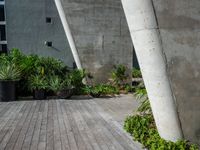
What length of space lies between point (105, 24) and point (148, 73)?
8887 millimetres

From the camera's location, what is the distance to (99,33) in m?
13.6

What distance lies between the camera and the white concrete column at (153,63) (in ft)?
16.0

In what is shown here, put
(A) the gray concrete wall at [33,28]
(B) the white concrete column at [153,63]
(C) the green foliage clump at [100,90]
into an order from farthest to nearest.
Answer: (A) the gray concrete wall at [33,28], (C) the green foliage clump at [100,90], (B) the white concrete column at [153,63]

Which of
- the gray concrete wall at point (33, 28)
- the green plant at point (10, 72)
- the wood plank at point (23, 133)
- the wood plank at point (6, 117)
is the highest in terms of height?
the gray concrete wall at point (33, 28)

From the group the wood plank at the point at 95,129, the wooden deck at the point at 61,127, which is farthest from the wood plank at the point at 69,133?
the wood plank at the point at 95,129

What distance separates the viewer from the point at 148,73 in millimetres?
5121

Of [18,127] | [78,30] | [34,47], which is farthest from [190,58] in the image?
[34,47]

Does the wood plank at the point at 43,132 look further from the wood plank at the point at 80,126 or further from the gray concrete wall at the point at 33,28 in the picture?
the gray concrete wall at the point at 33,28

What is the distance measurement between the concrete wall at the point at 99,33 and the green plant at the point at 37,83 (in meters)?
2.42

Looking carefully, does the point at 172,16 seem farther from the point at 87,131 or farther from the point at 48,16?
the point at 48,16

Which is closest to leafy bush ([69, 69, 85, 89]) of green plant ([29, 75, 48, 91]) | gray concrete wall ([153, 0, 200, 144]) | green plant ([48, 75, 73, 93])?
green plant ([48, 75, 73, 93])

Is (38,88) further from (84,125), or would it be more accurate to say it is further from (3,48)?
(3,48)

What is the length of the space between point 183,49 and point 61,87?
738cm

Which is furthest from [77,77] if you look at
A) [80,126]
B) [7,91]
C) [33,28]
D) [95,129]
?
[33,28]
